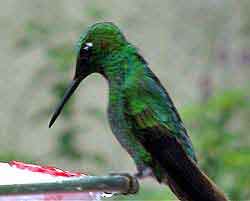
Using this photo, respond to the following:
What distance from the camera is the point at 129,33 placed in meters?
6.72

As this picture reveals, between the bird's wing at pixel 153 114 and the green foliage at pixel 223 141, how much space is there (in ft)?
6.76

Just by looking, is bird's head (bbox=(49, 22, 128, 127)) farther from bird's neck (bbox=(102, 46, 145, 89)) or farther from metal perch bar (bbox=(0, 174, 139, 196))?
metal perch bar (bbox=(0, 174, 139, 196))

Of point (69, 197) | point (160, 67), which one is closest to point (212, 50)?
point (160, 67)

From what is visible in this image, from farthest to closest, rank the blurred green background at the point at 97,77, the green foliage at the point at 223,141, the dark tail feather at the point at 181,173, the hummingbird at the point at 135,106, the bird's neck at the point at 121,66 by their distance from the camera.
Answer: the blurred green background at the point at 97,77, the green foliage at the point at 223,141, the bird's neck at the point at 121,66, the hummingbird at the point at 135,106, the dark tail feather at the point at 181,173

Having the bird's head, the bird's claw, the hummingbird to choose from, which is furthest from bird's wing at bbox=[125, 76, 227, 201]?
the bird's claw

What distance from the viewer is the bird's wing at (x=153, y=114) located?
111 inches

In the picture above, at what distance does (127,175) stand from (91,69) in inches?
22.7

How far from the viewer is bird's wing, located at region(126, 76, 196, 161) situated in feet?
9.27

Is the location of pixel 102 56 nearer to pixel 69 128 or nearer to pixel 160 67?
pixel 69 128

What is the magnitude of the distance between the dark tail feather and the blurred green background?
306cm

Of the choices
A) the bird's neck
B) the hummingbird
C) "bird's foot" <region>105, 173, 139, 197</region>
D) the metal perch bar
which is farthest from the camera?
the bird's neck

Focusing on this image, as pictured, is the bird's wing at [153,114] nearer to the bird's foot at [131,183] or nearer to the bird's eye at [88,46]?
the bird's eye at [88,46]

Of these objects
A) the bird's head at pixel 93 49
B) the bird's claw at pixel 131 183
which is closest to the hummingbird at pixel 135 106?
the bird's head at pixel 93 49

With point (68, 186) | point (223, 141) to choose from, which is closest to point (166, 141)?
point (68, 186)
